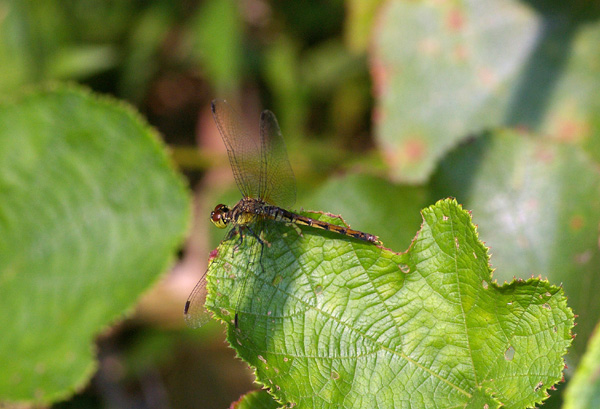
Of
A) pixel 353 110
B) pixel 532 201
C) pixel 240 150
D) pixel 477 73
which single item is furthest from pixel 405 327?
pixel 353 110

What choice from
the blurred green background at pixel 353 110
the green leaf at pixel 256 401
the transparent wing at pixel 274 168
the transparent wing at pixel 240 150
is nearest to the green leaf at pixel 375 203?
the blurred green background at pixel 353 110

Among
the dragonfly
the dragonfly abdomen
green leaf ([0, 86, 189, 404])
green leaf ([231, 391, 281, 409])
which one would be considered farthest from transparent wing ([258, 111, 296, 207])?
green leaf ([231, 391, 281, 409])

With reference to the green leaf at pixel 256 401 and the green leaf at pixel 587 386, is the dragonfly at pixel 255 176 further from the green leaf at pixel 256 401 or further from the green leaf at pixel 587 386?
the green leaf at pixel 587 386

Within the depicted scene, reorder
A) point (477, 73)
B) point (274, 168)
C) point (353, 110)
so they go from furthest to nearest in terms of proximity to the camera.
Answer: point (353, 110) < point (477, 73) < point (274, 168)

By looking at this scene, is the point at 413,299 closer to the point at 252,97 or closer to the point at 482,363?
the point at 482,363

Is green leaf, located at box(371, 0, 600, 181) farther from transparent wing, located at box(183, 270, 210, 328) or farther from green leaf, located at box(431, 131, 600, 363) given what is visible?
transparent wing, located at box(183, 270, 210, 328)

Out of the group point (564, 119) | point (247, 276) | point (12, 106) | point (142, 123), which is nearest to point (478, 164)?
point (564, 119)

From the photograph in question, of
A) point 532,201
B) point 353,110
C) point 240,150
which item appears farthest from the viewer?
point 353,110

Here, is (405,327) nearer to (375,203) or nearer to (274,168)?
(375,203)
